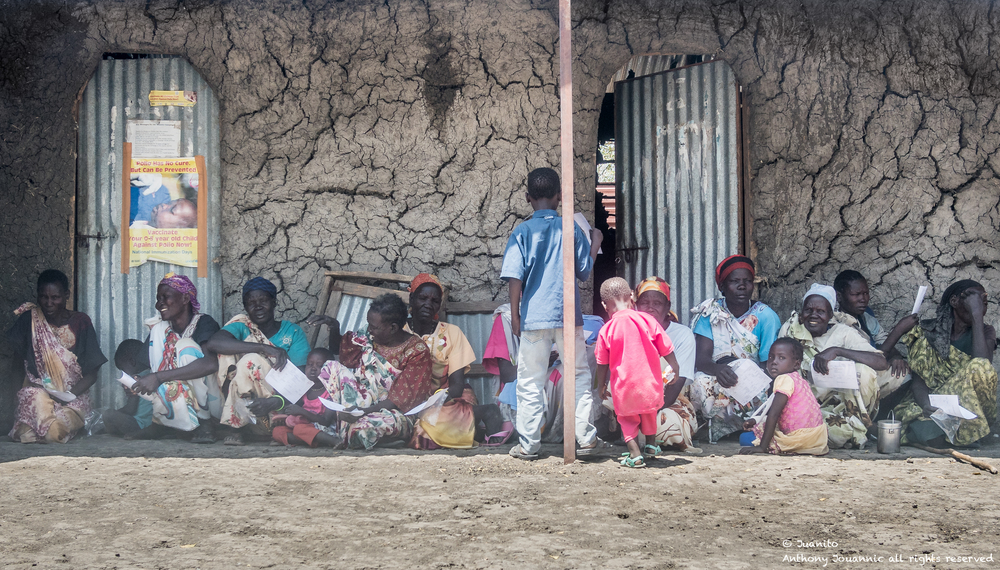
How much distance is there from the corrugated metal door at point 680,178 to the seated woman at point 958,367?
4.15ft

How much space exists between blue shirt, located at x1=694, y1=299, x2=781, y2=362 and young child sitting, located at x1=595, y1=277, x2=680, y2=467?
0.82 meters

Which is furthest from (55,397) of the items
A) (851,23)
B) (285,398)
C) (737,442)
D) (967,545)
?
(851,23)

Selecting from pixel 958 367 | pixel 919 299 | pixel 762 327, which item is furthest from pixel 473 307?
pixel 958 367

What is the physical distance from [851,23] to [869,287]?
1.77 meters

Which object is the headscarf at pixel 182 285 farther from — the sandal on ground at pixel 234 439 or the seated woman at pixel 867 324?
the seated woman at pixel 867 324

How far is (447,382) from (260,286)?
1285 millimetres

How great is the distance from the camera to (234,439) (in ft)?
14.6

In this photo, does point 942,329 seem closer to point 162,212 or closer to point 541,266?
point 541,266

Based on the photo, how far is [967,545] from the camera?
8.36 feet

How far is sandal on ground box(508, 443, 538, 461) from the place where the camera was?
394 cm

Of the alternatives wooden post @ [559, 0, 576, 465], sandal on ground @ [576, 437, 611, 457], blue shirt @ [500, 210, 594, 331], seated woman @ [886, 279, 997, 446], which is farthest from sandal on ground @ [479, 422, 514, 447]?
seated woman @ [886, 279, 997, 446]

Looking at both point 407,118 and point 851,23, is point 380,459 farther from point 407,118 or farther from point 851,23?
point 851,23

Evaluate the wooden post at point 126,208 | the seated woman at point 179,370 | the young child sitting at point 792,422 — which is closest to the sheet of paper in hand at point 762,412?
the young child sitting at point 792,422

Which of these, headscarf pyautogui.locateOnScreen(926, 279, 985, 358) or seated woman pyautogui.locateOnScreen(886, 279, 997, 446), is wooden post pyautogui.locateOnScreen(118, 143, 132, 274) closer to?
seated woman pyautogui.locateOnScreen(886, 279, 997, 446)
